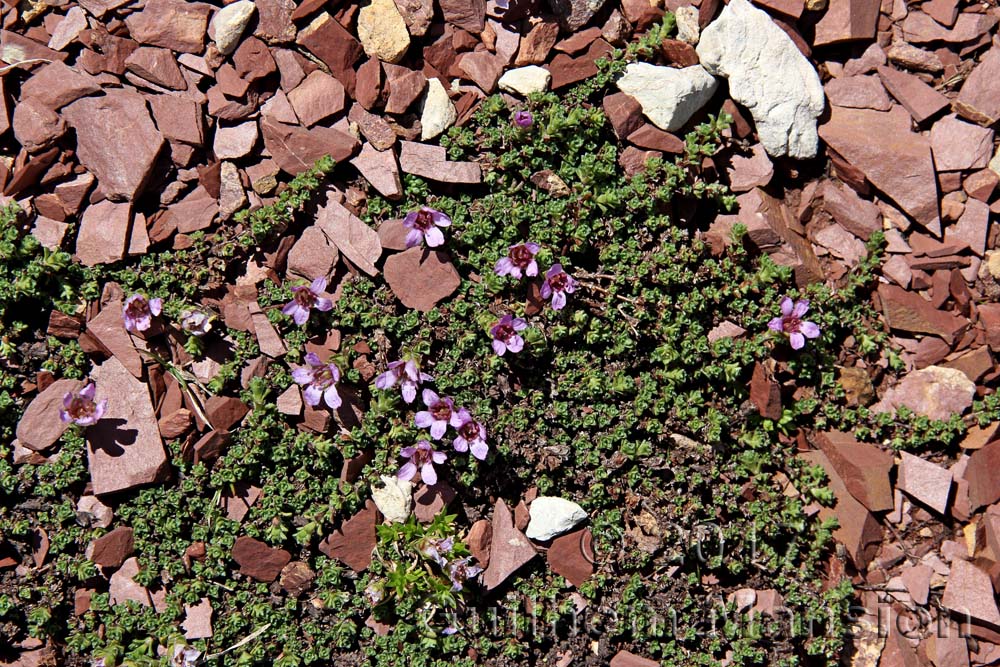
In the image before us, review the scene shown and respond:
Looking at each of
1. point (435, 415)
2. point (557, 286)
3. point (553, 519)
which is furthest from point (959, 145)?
point (435, 415)

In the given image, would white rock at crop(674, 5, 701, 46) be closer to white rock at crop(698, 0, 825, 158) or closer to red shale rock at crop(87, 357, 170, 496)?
white rock at crop(698, 0, 825, 158)

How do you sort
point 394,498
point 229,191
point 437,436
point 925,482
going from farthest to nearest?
point 925,482 < point 229,191 < point 394,498 < point 437,436

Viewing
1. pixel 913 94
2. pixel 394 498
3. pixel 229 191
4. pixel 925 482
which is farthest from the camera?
pixel 913 94

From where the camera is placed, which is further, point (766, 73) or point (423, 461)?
point (766, 73)

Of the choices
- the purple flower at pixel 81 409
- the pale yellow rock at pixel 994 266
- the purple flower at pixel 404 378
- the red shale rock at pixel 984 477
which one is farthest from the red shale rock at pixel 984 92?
the purple flower at pixel 81 409

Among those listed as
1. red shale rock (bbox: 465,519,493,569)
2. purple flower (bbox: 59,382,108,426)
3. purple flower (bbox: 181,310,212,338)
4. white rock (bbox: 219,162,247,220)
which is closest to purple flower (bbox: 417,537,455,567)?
red shale rock (bbox: 465,519,493,569)

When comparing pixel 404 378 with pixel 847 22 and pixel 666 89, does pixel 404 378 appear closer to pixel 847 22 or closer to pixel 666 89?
pixel 666 89
